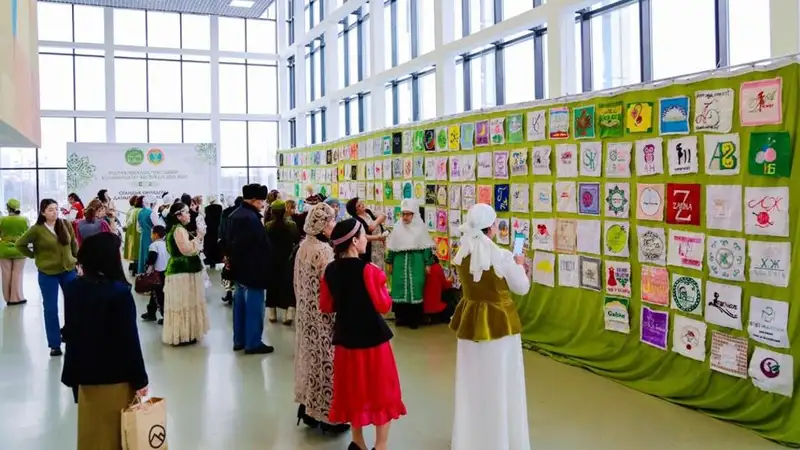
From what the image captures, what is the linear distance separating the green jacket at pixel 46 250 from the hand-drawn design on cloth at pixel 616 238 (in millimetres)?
5333

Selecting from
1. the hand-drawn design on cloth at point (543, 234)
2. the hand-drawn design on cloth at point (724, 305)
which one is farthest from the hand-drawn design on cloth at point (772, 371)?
the hand-drawn design on cloth at point (543, 234)

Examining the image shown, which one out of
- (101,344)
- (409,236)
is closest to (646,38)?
(409,236)

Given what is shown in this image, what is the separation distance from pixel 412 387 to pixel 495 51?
592 cm

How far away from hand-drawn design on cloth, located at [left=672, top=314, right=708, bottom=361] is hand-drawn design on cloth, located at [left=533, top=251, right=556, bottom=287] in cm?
159

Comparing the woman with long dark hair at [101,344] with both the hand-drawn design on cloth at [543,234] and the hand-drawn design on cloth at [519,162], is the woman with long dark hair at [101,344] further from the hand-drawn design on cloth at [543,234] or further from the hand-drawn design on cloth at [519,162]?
the hand-drawn design on cloth at [519,162]

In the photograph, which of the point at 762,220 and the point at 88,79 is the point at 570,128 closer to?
the point at 762,220

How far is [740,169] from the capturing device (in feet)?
15.2

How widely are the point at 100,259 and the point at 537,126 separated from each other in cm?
486

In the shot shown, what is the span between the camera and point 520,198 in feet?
23.2

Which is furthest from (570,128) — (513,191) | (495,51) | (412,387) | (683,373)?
(495,51)

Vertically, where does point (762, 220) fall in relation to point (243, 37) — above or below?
below

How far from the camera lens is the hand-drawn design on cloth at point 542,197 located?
6.66 m

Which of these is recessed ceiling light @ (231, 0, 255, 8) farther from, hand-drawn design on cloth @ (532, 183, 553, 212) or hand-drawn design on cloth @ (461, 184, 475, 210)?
hand-drawn design on cloth @ (532, 183, 553, 212)

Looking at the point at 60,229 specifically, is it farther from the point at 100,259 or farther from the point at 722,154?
the point at 722,154
